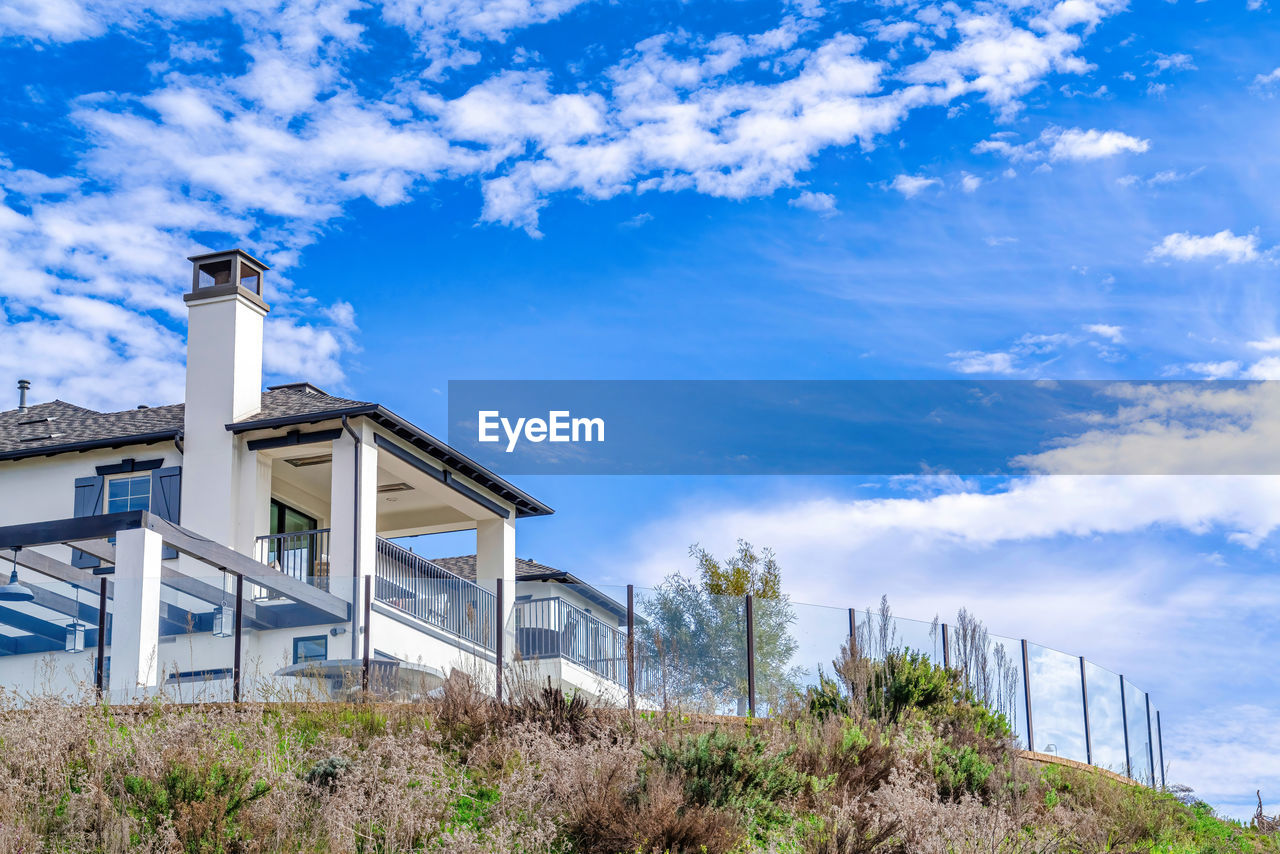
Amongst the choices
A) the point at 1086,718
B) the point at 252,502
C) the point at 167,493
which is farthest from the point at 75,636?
the point at 1086,718

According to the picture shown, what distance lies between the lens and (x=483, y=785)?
1053cm

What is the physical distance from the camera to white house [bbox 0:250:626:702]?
14.9 m

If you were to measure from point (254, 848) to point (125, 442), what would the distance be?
1448 centimetres

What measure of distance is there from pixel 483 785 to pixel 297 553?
44.8 feet

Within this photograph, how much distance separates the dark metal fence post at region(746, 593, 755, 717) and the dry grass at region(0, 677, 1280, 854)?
2588 mm

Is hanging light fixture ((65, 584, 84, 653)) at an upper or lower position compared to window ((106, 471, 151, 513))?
lower

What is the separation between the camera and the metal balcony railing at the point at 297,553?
21.2 m

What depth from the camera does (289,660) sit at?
14750 mm

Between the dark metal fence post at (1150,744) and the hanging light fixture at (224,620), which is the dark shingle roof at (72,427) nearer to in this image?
the hanging light fixture at (224,620)

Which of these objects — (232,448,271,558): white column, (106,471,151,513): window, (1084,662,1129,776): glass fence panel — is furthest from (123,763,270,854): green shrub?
(1084,662,1129,776): glass fence panel

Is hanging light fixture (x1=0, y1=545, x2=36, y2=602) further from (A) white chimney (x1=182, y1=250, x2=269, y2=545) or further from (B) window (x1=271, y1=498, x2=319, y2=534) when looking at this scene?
(B) window (x1=271, y1=498, x2=319, y2=534)

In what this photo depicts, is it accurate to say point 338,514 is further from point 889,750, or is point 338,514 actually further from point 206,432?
point 889,750

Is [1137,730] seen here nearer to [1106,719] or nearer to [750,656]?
[1106,719]

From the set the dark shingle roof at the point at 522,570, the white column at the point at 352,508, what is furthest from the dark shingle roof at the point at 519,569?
the white column at the point at 352,508
